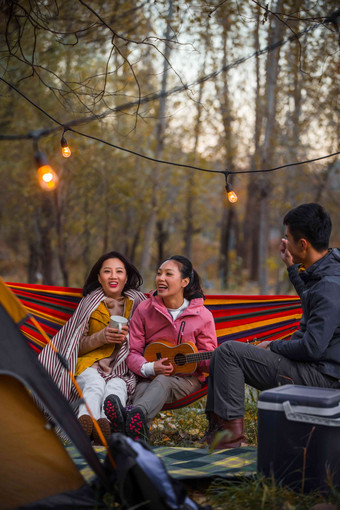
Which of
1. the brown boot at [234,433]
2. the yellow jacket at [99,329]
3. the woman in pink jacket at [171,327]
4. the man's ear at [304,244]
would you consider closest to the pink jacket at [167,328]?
the woman in pink jacket at [171,327]

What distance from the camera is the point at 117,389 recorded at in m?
3.80

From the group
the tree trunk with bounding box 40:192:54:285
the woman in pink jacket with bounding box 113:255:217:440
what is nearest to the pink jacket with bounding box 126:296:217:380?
the woman in pink jacket with bounding box 113:255:217:440

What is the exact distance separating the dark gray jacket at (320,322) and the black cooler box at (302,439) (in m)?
0.42

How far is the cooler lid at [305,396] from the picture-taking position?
254 cm

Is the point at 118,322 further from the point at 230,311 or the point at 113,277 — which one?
the point at 230,311

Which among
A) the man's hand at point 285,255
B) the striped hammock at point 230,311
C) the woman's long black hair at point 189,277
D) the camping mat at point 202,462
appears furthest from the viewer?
the striped hammock at point 230,311

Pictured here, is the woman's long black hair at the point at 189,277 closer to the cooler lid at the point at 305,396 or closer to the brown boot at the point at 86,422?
the brown boot at the point at 86,422

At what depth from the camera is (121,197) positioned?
1331cm

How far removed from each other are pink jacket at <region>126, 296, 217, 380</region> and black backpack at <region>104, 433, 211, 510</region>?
1613 millimetres

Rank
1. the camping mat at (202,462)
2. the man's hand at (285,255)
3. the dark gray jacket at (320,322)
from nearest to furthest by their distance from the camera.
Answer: the camping mat at (202,462) < the dark gray jacket at (320,322) < the man's hand at (285,255)

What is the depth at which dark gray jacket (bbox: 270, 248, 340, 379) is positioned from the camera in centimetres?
302

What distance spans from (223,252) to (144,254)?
9.81 m

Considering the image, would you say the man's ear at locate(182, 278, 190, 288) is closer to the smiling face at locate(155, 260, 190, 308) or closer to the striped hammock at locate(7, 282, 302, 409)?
the smiling face at locate(155, 260, 190, 308)

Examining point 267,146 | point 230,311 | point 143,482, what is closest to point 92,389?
point 230,311
